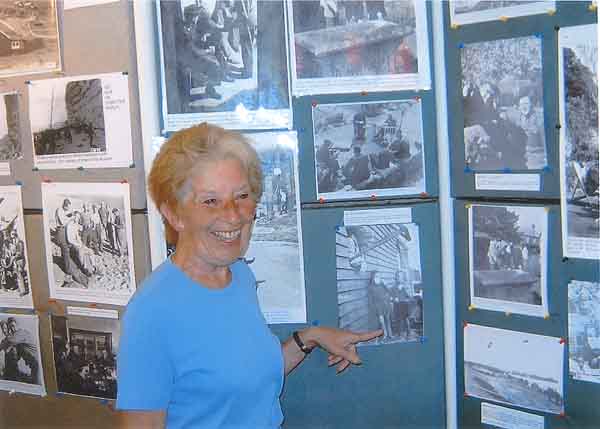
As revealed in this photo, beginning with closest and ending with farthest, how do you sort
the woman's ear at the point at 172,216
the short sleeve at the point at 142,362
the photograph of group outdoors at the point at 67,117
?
the short sleeve at the point at 142,362, the woman's ear at the point at 172,216, the photograph of group outdoors at the point at 67,117

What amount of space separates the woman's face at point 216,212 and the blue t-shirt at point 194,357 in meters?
0.08

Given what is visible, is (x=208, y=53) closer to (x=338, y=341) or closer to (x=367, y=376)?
(x=338, y=341)

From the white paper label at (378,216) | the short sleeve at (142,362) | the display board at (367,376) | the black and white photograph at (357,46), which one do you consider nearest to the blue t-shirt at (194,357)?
the short sleeve at (142,362)

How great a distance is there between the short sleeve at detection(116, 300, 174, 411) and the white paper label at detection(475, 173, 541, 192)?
86cm

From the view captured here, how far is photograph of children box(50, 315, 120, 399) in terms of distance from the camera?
1.74m

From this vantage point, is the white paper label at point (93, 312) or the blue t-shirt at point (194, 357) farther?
the white paper label at point (93, 312)

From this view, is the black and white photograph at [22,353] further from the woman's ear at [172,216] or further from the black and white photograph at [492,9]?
the black and white photograph at [492,9]

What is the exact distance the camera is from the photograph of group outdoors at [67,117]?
5.48 feet

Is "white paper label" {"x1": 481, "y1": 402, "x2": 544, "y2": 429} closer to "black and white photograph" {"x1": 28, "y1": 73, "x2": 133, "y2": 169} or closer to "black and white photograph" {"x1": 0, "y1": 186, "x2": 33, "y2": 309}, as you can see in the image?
"black and white photograph" {"x1": 28, "y1": 73, "x2": 133, "y2": 169}

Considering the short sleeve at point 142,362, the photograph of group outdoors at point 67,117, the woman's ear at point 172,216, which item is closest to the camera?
the short sleeve at point 142,362

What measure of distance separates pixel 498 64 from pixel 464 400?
889 millimetres

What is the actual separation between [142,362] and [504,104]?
1024 mm

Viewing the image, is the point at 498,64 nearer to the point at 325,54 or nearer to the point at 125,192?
the point at 325,54

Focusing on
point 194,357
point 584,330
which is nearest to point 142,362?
point 194,357
